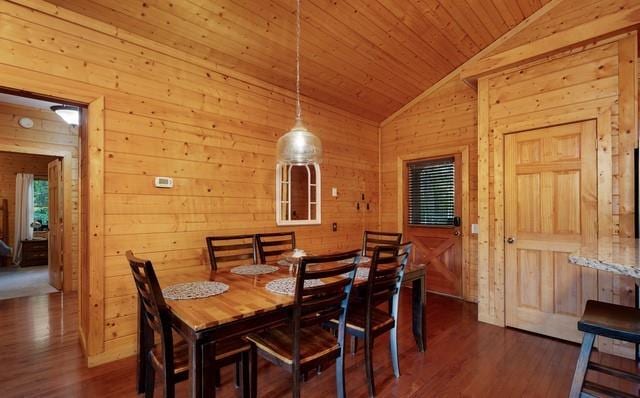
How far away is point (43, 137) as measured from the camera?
4.71m

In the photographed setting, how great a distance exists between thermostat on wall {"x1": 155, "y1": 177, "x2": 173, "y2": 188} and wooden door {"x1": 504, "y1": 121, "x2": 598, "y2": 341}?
3425 millimetres

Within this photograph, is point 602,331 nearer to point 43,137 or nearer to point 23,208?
point 43,137

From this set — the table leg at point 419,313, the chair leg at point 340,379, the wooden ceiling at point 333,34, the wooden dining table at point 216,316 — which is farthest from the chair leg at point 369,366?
the wooden ceiling at point 333,34

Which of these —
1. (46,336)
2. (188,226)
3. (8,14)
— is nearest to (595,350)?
(188,226)

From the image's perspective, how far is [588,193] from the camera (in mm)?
2930

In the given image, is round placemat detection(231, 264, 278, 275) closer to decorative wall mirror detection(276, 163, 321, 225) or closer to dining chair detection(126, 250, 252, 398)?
dining chair detection(126, 250, 252, 398)

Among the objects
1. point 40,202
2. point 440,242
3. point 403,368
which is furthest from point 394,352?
point 40,202

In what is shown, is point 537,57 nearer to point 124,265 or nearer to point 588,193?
point 588,193

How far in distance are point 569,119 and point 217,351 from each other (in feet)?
11.7

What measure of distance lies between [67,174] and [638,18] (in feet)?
22.6

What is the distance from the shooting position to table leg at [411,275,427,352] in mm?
2746

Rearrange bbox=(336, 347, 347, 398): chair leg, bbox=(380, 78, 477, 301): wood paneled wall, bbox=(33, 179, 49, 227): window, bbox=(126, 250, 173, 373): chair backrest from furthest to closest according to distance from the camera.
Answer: bbox=(33, 179, 49, 227): window
bbox=(380, 78, 477, 301): wood paneled wall
bbox=(336, 347, 347, 398): chair leg
bbox=(126, 250, 173, 373): chair backrest

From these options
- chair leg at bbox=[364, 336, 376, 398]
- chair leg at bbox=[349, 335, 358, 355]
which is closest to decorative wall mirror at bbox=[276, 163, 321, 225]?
chair leg at bbox=[349, 335, 358, 355]

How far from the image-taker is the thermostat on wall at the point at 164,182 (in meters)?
2.89
